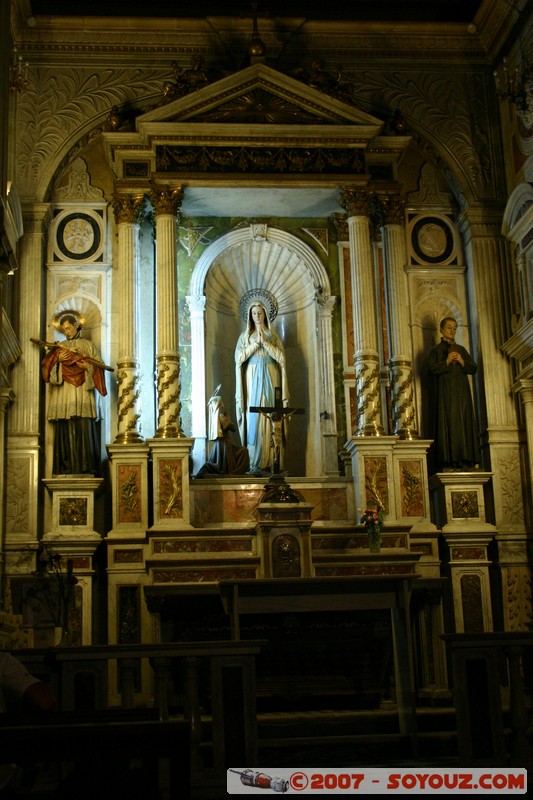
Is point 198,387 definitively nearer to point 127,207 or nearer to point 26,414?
point 26,414

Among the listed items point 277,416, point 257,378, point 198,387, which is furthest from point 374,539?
point 198,387

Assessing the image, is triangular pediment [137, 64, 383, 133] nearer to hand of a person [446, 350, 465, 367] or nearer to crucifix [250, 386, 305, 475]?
hand of a person [446, 350, 465, 367]

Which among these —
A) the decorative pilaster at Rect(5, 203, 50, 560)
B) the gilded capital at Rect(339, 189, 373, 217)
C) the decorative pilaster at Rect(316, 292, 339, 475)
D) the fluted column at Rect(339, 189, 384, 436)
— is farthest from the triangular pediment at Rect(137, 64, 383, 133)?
the decorative pilaster at Rect(316, 292, 339, 475)

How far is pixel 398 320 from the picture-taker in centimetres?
1397

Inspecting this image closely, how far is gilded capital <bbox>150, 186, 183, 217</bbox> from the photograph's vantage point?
1373 cm

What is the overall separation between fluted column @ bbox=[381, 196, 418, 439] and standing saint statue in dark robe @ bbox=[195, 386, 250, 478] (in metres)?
1.86

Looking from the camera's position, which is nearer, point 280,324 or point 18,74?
point 18,74

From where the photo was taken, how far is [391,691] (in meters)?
11.6

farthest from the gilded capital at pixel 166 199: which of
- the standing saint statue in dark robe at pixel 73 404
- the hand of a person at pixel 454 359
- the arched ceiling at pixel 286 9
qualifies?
the hand of a person at pixel 454 359

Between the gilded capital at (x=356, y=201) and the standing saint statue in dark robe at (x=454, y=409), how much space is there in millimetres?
1873

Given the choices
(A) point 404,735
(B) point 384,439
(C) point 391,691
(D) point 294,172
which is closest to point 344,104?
(D) point 294,172

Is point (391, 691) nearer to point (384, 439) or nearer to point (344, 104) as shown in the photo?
point (384, 439)

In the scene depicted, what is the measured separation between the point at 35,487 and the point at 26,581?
2.95 metres

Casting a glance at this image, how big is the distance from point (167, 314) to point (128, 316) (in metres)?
0.47
